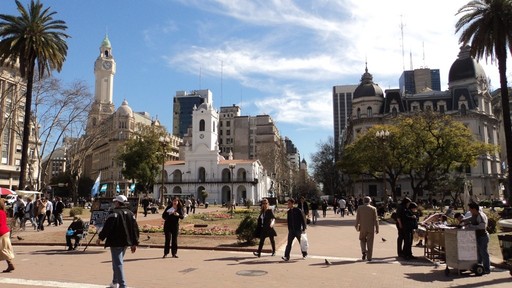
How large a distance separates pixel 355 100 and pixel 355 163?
134ft

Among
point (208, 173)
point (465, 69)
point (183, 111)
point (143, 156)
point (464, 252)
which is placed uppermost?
point (183, 111)

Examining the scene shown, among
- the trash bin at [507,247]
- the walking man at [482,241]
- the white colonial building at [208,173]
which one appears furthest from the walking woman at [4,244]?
the white colonial building at [208,173]

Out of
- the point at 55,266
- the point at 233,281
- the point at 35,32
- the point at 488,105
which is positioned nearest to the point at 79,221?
the point at 55,266

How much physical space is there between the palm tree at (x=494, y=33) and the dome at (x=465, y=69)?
5553cm

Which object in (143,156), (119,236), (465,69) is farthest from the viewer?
(465,69)

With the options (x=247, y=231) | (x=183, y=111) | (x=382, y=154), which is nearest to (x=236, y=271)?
(x=247, y=231)

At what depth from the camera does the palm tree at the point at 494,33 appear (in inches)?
1047

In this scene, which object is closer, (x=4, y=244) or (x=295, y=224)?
(x=4, y=244)

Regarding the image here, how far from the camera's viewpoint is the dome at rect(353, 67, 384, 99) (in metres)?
81.2

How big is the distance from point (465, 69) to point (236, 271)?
82.5m

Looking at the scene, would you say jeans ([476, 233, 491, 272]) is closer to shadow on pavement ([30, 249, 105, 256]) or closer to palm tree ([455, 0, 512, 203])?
shadow on pavement ([30, 249, 105, 256])

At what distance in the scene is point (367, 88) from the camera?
81750mm

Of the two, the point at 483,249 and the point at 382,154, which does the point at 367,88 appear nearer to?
the point at 382,154

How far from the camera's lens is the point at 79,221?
14.8 m
